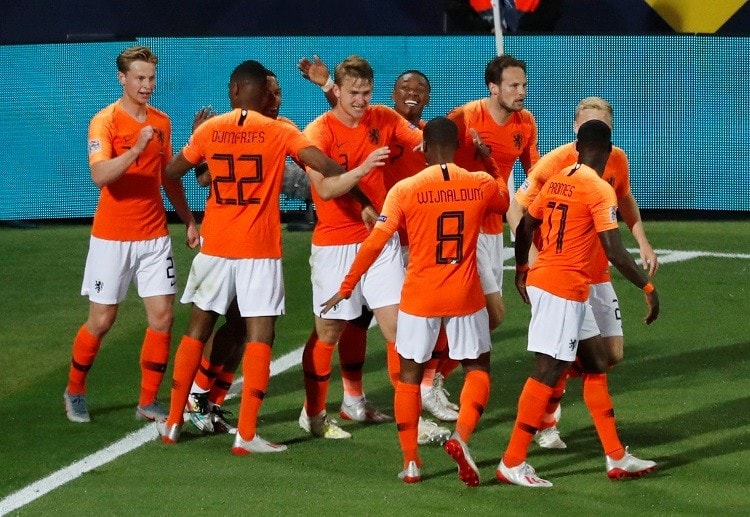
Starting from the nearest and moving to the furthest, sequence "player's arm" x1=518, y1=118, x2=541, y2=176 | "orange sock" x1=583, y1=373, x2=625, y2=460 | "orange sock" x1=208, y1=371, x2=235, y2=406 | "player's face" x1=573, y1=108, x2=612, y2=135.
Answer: "orange sock" x1=583, y1=373, x2=625, y2=460, "player's face" x1=573, y1=108, x2=612, y2=135, "orange sock" x1=208, y1=371, x2=235, y2=406, "player's arm" x1=518, y1=118, x2=541, y2=176

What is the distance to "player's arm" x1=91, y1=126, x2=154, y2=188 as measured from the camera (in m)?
9.20

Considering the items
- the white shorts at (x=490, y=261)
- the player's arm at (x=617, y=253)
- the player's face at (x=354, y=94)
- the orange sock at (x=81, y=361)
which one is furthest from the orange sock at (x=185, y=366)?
the player's arm at (x=617, y=253)

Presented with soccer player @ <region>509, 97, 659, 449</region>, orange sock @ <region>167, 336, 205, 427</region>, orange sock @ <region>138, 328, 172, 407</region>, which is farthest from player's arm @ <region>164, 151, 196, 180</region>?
soccer player @ <region>509, 97, 659, 449</region>

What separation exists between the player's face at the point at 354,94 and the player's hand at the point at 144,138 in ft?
3.97

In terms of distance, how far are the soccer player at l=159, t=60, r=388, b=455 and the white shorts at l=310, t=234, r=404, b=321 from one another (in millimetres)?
449

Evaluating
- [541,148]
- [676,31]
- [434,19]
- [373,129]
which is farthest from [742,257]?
[373,129]

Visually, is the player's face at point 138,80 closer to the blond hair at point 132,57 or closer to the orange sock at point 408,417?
the blond hair at point 132,57

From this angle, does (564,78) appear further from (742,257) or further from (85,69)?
(85,69)

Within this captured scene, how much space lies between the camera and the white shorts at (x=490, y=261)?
976 cm

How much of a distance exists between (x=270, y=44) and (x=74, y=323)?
20.4 ft

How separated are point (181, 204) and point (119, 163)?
2.51 feet

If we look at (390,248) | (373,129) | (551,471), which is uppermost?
(373,129)

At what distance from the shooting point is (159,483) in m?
8.23

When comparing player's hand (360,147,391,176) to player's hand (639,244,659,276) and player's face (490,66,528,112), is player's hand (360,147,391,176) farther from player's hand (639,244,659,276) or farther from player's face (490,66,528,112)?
player's face (490,66,528,112)
